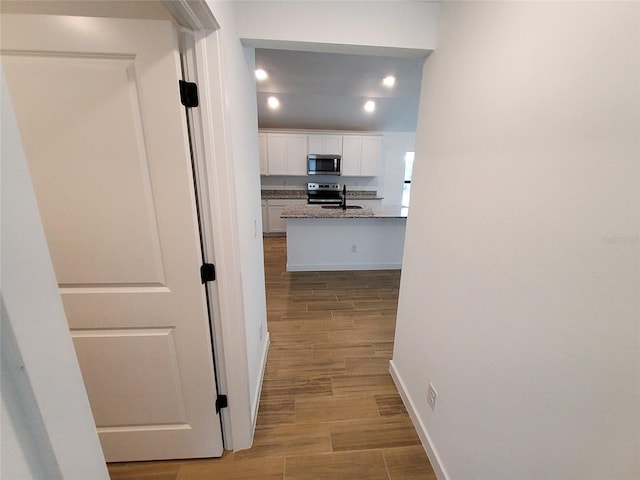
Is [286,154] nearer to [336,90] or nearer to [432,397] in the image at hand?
[336,90]

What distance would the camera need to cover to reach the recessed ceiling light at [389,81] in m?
3.48

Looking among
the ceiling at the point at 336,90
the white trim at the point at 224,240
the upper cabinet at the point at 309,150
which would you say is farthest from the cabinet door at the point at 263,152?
the white trim at the point at 224,240

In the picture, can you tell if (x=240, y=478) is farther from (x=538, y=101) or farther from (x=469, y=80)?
(x=469, y=80)

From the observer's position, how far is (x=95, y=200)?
3.31 ft

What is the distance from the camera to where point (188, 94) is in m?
0.98

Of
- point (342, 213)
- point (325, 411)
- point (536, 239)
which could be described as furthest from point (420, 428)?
point (342, 213)

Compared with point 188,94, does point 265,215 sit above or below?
below

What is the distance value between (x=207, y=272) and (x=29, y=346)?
0.78m

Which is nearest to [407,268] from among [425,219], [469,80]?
[425,219]

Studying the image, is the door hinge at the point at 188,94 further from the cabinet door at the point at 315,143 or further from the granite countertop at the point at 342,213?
the cabinet door at the point at 315,143

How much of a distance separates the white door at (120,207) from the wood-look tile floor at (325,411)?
38 centimetres

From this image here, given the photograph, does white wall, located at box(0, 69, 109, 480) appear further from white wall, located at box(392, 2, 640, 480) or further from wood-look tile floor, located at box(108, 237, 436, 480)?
wood-look tile floor, located at box(108, 237, 436, 480)

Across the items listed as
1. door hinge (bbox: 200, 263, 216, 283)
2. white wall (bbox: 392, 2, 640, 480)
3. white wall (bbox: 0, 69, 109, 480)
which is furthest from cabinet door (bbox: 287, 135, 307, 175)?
white wall (bbox: 0, 69, 109, 480)

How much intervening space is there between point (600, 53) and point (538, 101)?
162 millimetres
